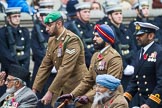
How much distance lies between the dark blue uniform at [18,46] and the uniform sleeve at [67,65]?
3.16 m

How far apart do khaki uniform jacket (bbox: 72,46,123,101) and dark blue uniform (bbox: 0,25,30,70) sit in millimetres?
3674

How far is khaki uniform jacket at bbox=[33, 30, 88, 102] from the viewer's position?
15234 mm

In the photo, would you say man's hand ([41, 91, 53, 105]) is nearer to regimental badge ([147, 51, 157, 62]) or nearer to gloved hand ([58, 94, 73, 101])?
gloved hand ([58, 94, 73, 101])

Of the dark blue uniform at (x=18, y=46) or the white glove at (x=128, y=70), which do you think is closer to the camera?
the dark blue uniform at (x=18, y=46)

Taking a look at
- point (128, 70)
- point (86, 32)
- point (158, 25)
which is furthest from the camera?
point (158, 25)

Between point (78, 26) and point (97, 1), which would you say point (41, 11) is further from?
point (97, 1)

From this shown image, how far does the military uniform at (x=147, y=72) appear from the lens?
1478 cm

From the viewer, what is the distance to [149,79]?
14.9m

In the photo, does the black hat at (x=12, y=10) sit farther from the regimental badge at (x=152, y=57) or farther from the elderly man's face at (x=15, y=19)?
the regimental badge at (x=152, y=57)

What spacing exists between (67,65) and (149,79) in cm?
125

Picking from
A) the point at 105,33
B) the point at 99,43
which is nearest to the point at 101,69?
the point at 99,43

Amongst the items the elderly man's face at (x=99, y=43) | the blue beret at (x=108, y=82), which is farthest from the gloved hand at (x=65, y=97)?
the blue beret at (x=108, y=82)

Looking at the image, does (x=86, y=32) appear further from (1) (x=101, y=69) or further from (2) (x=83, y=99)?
(2) (x=83, y=99)

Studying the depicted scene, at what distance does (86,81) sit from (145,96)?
0.92 metres
